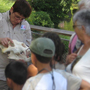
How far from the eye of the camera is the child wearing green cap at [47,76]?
152cm

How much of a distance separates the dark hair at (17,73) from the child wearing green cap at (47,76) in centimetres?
48

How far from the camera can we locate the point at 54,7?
14.8m

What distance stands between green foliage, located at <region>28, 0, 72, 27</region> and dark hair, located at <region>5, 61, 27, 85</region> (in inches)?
496

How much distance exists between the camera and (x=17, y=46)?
2.61 meters

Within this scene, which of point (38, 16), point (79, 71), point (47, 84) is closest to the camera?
point (47, 84)

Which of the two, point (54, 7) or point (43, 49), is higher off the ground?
point (43, 49)

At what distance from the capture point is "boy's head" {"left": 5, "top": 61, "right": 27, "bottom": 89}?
2.01 m

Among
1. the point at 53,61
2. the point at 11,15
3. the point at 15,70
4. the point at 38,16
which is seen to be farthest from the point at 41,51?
the point at 38,16

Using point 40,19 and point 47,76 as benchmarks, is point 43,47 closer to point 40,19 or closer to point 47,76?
point 47,76

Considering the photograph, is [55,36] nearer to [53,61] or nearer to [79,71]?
[53,61]

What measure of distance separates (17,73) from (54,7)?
13364mm

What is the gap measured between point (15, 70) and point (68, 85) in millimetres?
743

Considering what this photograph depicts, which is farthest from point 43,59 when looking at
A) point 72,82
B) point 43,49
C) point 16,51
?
point 16,51

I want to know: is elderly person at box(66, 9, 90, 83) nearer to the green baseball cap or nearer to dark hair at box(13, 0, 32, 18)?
the green baseball cap
